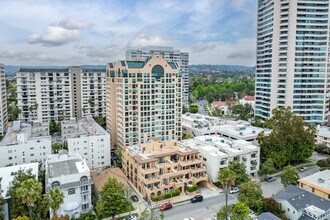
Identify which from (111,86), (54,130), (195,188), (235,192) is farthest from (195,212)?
(54,130)

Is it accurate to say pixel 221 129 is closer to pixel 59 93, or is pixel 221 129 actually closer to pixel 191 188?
pixel 191 188

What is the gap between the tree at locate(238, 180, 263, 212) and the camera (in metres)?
40.4

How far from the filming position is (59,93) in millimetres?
96750

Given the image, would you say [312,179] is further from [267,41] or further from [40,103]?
[40,103]

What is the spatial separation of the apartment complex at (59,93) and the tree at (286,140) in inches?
2620

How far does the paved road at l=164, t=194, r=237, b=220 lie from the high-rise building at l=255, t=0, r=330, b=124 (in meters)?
59.8

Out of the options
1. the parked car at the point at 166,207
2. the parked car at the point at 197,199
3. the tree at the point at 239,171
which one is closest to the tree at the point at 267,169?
the tree at the point at 239,171

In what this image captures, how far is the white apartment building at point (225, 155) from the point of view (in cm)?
5241

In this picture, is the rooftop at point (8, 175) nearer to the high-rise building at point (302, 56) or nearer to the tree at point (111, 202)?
the tree at point (111, 202)

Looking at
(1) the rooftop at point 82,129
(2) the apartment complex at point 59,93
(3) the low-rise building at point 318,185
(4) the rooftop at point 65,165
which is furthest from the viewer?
(2) the apartment complex at point 59,93

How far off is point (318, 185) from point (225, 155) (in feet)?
55.4

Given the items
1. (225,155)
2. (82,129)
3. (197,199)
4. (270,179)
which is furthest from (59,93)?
(270,179)

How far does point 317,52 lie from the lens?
295 ft

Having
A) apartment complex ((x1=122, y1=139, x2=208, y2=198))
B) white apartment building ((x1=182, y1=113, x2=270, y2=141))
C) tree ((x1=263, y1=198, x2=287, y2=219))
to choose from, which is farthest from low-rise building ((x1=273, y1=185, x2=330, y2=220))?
white apartment building ((x1=182, y1=113, x2=270, y2=141))
